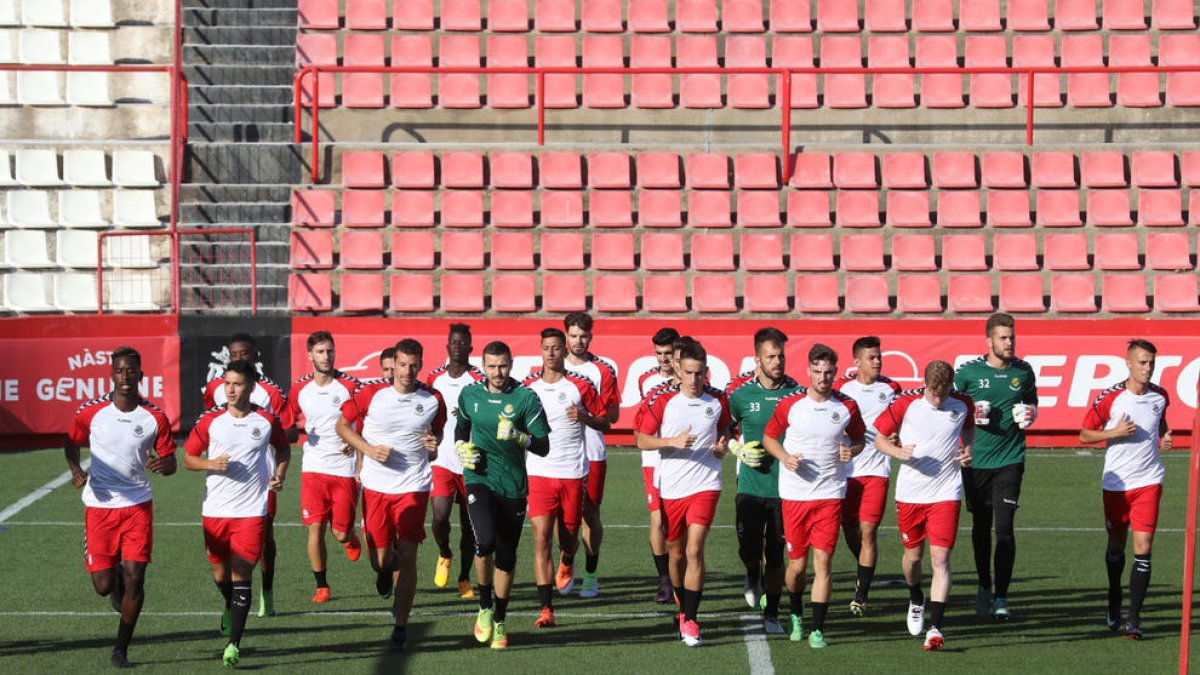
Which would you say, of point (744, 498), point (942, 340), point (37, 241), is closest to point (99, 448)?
point (744, 498)

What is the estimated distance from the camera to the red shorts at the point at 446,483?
1480 cm

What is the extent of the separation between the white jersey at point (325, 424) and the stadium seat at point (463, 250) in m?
10.8

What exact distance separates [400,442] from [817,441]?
328cm

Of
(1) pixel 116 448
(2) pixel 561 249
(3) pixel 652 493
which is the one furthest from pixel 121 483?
(2) pixel 561 249

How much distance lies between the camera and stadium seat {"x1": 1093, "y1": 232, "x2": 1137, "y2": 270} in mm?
25391

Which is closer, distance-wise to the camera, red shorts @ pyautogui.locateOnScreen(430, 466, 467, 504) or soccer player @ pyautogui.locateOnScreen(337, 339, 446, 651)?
Result: soccer player @ pyautogui.locateOnScreen(337, 339, 446, 651)

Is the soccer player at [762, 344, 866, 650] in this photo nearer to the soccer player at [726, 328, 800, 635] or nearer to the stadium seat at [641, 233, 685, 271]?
the soccer player at [726, 328, 800, 635]

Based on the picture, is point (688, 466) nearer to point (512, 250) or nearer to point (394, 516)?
point (394, 516)

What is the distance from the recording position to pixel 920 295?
25.1 m

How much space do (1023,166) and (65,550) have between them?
52.5 ft

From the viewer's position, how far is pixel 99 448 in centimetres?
1213

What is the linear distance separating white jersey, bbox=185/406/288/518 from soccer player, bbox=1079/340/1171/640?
6582mm

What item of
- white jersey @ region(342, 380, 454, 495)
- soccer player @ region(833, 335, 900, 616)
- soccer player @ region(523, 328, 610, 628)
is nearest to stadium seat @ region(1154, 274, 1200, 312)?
soccer player @ region(833, 335, 900, 616)

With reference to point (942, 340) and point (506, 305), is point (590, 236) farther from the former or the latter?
point (942, 340)
